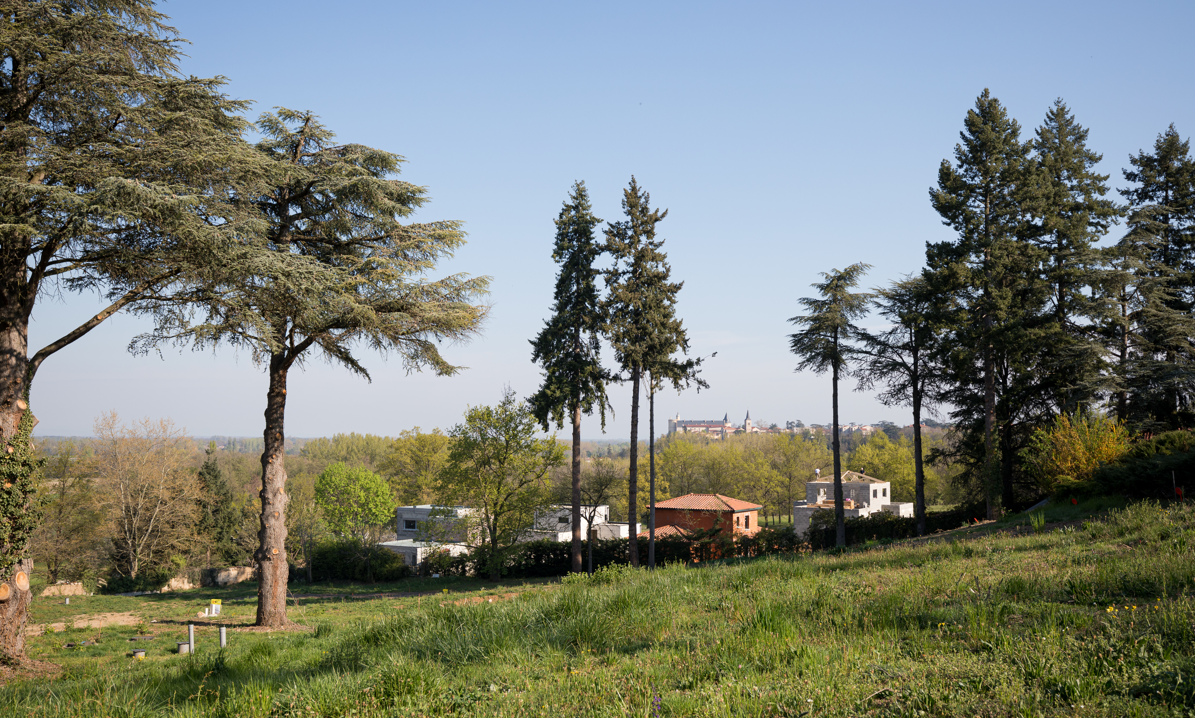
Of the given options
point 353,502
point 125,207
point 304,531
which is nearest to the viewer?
point 125,207

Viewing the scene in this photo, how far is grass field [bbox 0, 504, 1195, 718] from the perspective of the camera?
3.72 m

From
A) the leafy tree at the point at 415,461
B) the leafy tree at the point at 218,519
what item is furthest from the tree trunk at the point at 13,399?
the leafy tree at the point at 415,461

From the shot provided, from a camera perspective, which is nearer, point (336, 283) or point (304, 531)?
point (336, 283)

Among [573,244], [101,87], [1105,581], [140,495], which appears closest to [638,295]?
[573,244]

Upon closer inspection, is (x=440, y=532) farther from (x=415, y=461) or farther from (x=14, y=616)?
(x=415, y=461)

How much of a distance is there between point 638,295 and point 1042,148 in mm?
18951

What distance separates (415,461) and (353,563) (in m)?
23.0

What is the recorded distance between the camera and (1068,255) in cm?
2352

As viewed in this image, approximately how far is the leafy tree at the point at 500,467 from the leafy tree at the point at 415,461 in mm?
26947

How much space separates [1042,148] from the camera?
27.1 meters

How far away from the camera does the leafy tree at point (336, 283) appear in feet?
42.6

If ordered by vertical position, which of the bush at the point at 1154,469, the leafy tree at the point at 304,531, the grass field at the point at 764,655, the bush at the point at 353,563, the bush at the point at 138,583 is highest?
the bush at the point at 1154,469

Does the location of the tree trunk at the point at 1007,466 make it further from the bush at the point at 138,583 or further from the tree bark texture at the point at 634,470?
the bush at the point at 138,583

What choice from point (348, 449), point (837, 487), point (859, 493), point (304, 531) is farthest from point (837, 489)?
point (348, 449)
